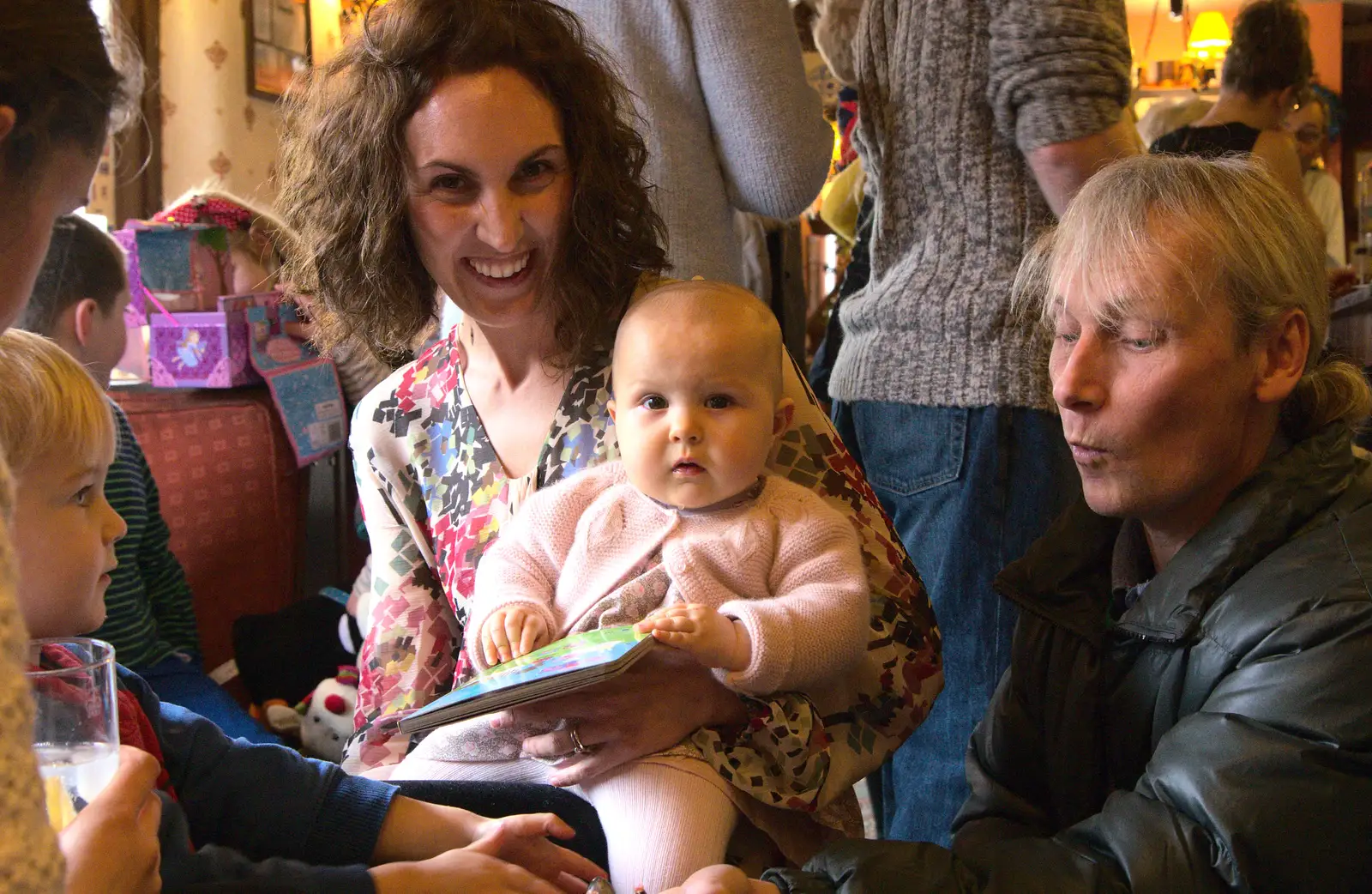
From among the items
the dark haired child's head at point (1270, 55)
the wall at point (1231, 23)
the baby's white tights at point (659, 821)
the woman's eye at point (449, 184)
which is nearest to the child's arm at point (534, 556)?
the baby's white tights at point (659, 821)

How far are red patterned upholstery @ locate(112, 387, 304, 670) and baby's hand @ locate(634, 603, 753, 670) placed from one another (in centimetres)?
220

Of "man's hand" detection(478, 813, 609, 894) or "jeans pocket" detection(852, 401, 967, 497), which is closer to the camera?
"man's hand" detection(478, 813, 609, 894)

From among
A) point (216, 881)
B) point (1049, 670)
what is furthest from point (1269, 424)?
point (216, 881)

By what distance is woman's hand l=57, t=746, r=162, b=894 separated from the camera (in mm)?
999

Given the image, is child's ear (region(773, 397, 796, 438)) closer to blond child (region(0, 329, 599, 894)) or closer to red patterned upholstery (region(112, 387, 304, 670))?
blond child (region(0, 329, 599, 894))

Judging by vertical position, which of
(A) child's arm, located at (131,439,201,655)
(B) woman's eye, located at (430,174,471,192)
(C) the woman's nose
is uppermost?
(B) woman's eye, located at (430,174,471,192)

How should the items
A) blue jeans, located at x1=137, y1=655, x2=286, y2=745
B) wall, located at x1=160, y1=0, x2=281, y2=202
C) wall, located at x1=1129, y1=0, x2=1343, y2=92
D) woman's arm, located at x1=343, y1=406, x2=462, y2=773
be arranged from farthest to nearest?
wall, located at x1=1129, y1=0, x2=1343, y2=92 < wall, located at x1=160, y1=0, x2=281, y2=202 < blue jeans, located at x1=137, y1=655, x2=286, y2=745 < woman's arm, located at x1=343, y1=406, x2=462, y2=773

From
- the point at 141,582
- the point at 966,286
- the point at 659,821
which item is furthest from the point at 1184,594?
the point at 141,582

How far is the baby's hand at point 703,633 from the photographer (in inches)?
52.2

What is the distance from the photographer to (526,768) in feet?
5.17

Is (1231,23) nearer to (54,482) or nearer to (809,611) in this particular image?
(809,611)

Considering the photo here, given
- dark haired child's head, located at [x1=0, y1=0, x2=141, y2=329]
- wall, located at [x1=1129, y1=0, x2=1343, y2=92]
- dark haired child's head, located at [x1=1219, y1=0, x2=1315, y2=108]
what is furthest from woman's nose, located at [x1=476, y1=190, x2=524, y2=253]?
wall, located at [x1=1129, y1=0, x2=1343, y2=92]

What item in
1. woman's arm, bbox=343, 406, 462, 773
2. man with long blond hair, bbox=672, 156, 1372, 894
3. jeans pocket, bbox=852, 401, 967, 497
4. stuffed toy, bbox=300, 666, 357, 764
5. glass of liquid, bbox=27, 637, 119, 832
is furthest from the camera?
stuffed toy, bbox=300, 666, 357, 764

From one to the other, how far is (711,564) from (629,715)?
0.70ft
